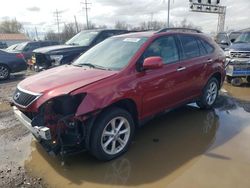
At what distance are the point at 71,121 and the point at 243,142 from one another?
2.93 m

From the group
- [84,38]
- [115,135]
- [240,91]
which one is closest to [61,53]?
[84,38]

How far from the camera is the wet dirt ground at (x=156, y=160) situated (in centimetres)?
353

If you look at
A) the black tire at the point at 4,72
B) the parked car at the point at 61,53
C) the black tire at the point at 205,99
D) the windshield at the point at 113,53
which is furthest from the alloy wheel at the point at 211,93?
the black tire at the point at 4,72

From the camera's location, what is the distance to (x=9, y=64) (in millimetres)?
11625

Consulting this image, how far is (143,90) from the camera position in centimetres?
426

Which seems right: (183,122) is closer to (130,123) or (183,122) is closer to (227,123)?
(227,123)

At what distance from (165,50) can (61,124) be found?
7.75 feet

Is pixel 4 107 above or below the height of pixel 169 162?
below

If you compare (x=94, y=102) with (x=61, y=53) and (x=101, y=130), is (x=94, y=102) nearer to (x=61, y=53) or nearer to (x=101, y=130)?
(x=101, y=130)

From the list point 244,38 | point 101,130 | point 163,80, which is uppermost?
point 244,38

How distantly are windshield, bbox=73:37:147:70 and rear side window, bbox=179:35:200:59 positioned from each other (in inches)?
40.6

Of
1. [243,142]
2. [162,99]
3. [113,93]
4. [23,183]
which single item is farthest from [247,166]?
[23,183]

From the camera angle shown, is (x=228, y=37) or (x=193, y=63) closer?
(x=193, y=63)

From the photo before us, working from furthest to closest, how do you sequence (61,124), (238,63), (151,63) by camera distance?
(238,63) < (151,63) < (61,124)
